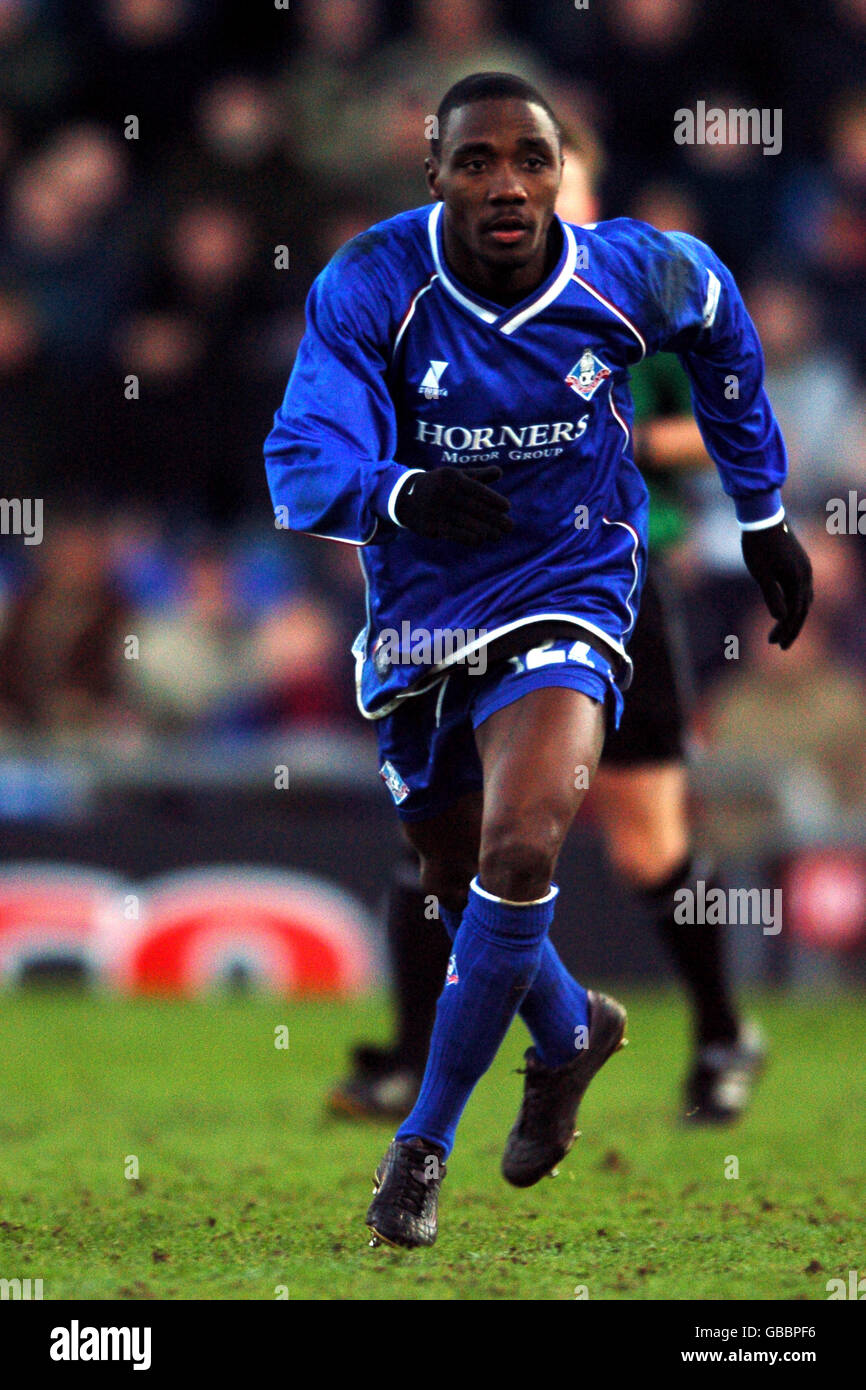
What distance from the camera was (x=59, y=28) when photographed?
11.2 metres

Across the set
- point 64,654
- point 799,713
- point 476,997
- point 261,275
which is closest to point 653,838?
point 476,997

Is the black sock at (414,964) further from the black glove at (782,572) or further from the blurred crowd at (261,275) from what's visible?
the blurred crowd at (261,275)

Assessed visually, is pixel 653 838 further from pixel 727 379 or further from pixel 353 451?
pixel 353 451

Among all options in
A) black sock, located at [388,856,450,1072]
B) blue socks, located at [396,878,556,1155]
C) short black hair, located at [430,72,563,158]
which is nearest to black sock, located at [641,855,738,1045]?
black sock, located at [388,856,450,1072]

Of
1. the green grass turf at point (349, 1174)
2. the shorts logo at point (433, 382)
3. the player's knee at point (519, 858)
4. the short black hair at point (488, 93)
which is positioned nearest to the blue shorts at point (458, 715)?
the player's knee at point (519, 858)

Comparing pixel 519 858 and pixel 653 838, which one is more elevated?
pixel 653 838

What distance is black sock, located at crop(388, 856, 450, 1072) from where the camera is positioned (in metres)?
5.43

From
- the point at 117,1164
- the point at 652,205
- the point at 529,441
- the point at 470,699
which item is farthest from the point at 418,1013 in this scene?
the point at 652,205

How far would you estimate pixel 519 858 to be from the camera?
3594 millimetres

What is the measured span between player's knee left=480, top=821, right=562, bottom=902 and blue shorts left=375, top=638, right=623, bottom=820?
0.89 ft

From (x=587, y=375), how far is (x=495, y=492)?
16.8 inches

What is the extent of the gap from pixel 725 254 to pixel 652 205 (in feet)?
3.02

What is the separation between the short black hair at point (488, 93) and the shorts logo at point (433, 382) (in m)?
0.40
